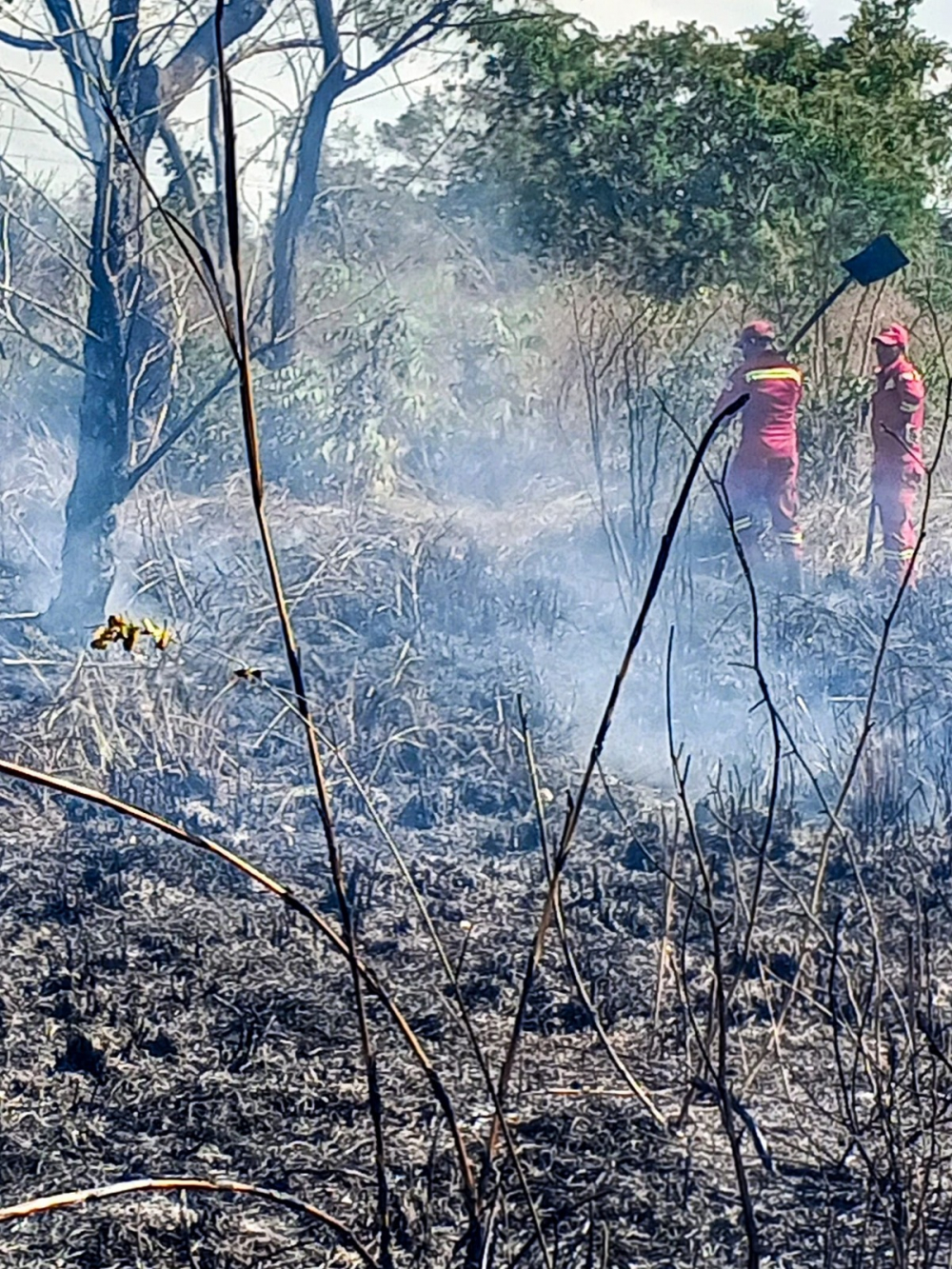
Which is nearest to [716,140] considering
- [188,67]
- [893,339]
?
[893,339]

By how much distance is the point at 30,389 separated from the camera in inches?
497

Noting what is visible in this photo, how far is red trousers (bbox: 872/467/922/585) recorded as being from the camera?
8836 millimetres

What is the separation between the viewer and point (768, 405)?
8773mm

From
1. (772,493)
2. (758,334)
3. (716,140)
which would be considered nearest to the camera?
(758,334)

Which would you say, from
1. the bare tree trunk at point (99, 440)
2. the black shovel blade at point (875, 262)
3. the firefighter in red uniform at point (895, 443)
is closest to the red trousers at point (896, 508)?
the firefighter in red uniform at point (895, 443)

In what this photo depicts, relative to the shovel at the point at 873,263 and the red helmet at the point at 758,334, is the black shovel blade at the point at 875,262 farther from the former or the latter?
the red helmet at the point at 758,334

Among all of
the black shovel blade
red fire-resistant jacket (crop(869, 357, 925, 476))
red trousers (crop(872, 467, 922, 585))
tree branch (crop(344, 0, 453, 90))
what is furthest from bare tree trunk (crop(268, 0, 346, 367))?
red trousers (crop(872, 467, 922, 585))

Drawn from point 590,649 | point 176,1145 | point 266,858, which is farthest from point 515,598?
point 176,1145

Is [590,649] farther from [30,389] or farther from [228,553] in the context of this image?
[30,389]

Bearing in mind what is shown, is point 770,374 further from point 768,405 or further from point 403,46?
point 403,46

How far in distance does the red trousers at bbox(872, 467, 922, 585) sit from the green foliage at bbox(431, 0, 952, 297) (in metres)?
4.45

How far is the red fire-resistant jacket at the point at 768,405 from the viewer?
28.4 feet

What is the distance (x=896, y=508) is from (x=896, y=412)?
571 mm

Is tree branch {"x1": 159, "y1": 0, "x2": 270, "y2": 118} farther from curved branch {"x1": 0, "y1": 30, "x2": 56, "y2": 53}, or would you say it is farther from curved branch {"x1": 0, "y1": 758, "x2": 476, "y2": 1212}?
curved branch {"x1": 0, "y1": 758, "x2": 476, "y2": 1212}
